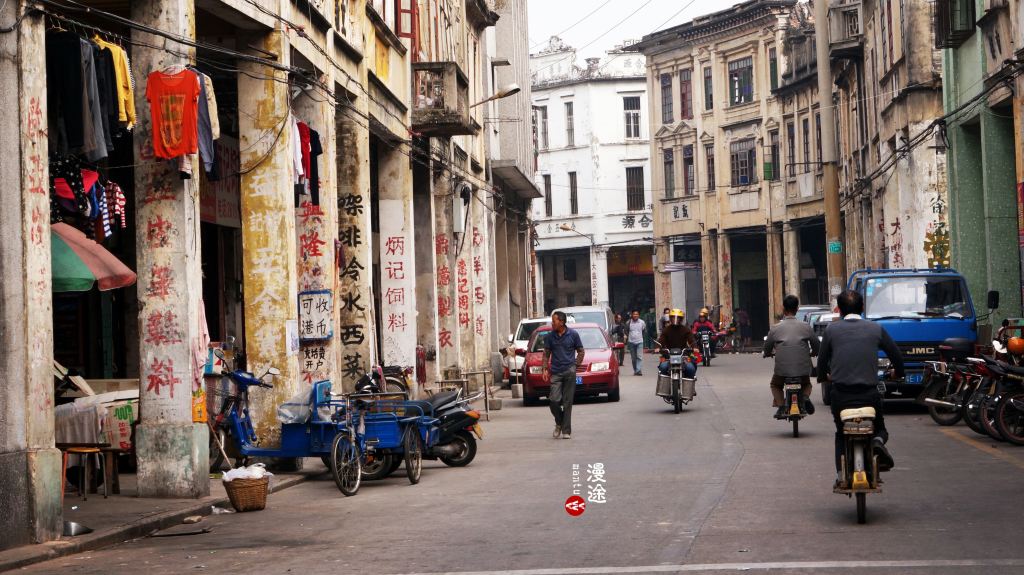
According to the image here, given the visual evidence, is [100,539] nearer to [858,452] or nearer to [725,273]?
[858,452]

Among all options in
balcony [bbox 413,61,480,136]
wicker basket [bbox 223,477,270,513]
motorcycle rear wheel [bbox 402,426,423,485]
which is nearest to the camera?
wicker basket [bbox 223,477,270,513]

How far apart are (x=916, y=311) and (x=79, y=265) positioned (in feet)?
43.2

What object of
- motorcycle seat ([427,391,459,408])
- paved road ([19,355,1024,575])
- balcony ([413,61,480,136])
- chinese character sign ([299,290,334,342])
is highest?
balcony ([413,61,480,136])

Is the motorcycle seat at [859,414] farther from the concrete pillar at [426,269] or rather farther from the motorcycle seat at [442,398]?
the concrete pillar at [426,269]

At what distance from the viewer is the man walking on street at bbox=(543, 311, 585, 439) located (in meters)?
19.5

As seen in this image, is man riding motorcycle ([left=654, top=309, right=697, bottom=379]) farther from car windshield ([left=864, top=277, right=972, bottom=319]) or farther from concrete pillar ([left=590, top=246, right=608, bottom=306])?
concrete pillar ([left=590, top=246, right=608, bottom=306])

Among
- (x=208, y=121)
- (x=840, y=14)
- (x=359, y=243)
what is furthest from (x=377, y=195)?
(x=840, y=14)

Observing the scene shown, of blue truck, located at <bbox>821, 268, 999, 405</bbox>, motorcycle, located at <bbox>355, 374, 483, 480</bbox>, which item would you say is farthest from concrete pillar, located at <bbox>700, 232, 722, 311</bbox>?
motorcycle, located at <bbox>355, 374, 483, 480</bbox>

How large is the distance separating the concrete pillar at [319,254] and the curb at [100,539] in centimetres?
527

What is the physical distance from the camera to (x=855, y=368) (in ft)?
36.3

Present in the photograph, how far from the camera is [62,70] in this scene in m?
11.8

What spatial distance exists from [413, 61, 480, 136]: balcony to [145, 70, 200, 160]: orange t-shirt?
13.9 meters

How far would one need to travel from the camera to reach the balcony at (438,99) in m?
27.2

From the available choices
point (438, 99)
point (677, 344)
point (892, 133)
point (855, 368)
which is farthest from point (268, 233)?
point (892, 133)
